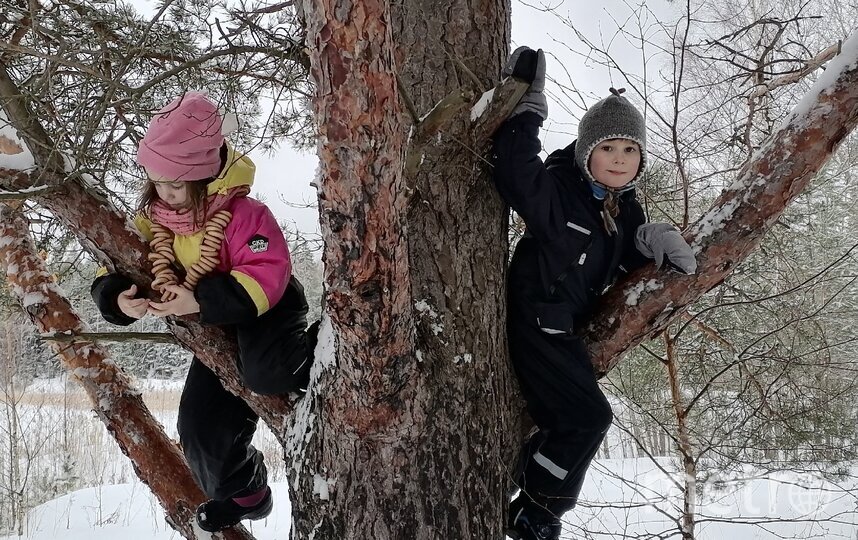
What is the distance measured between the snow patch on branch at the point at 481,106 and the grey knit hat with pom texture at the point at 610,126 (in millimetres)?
549

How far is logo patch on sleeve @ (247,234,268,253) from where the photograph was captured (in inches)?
60.1

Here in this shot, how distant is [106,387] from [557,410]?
1717 mm

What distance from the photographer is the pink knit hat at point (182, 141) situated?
1535 mm

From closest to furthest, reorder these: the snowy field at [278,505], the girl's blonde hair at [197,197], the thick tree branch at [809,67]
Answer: the girl's blonde hair at [197,197], the thick tree branch at [809,67], the snowy field at [278,505]

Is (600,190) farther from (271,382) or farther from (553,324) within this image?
(271,382)

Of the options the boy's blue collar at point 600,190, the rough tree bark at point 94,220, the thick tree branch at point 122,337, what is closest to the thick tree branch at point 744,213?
the boy's blue collar at point 600,190

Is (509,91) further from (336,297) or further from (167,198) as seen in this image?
(167,198)

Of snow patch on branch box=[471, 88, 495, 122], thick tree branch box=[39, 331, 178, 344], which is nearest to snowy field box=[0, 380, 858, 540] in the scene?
thick tree branch box=[39, 331, 178, 344]

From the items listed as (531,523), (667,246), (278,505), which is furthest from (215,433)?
(278,505)

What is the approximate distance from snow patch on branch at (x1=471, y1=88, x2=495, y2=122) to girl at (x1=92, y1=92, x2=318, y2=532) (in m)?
0.63

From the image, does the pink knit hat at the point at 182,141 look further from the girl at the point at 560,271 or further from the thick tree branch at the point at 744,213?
the thick tree branch at the point at 744,213

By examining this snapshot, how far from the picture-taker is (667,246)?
164cm

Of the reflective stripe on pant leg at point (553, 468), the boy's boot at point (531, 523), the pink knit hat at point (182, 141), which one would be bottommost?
the boy's boot at point (531, 523)

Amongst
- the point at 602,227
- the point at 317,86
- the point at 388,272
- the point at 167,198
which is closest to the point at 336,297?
the point at 388,272
